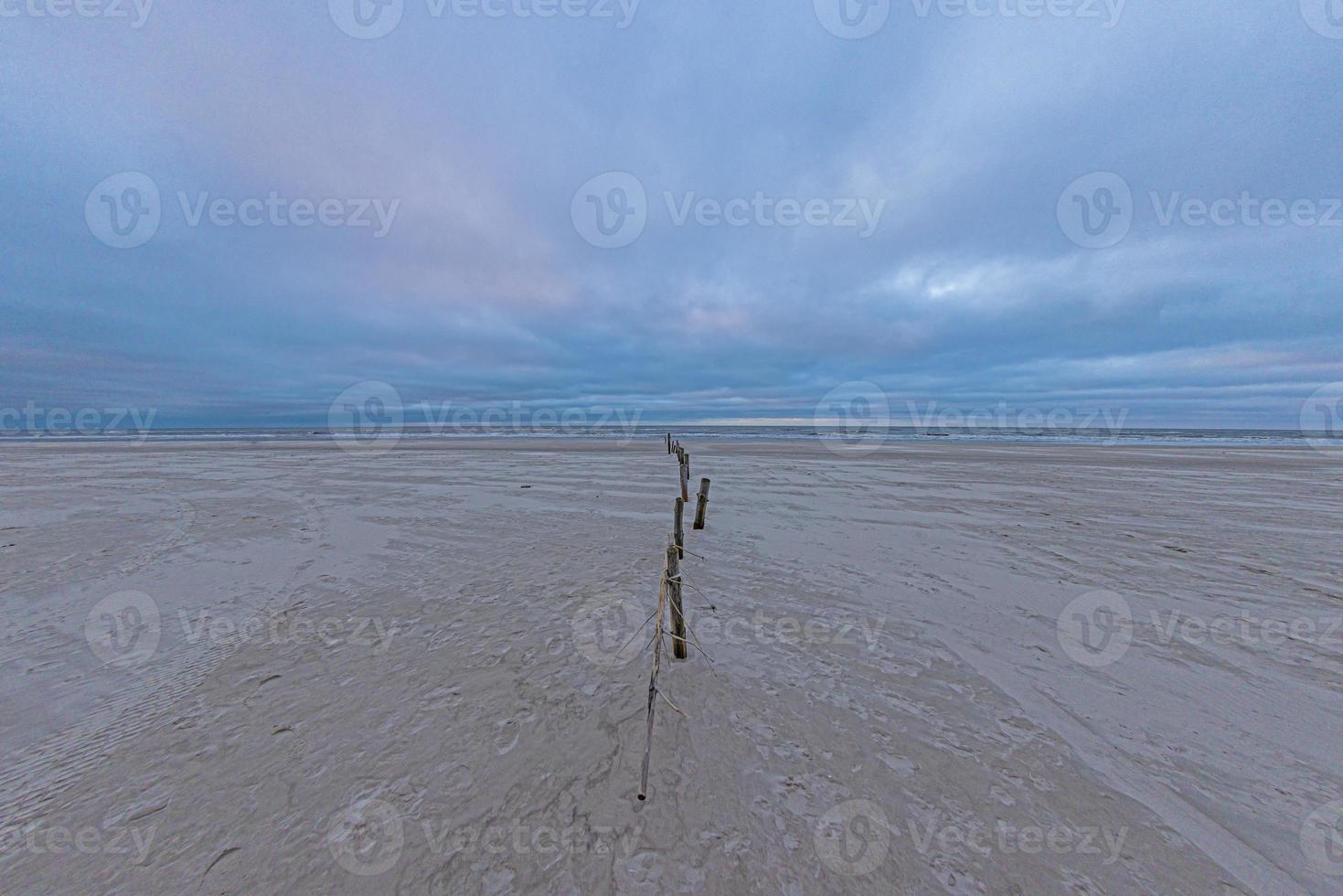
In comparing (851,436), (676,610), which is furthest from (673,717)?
(851,436)

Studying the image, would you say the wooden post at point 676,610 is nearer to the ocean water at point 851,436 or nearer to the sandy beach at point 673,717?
the sandy beach at point 673,717

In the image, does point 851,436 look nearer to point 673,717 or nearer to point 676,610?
point 676,610

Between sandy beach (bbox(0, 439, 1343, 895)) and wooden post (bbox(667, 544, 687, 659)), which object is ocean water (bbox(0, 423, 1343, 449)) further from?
wooden post (bbox(667, 544, 687, 659))

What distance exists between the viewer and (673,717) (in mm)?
4176

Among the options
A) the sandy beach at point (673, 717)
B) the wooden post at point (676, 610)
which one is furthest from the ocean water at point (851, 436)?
the wooden post at point (676, 610)

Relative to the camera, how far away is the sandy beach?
2.91 metres

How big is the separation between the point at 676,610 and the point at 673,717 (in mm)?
1153

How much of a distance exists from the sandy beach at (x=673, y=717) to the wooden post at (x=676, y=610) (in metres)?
0.25

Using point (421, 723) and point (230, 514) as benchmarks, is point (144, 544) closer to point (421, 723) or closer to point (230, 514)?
point (230, 514)

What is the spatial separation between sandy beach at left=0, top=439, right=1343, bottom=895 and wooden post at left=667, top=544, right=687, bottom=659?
25 centimetres

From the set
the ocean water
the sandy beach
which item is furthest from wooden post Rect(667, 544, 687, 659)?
the ocean water

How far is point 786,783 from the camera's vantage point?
3453 mm

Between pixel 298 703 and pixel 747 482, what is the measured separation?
16.1 meters

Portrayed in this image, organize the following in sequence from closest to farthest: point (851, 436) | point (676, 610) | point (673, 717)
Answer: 1. point (673, 717)
2. point (676, 610)
3. point (851, 436)
